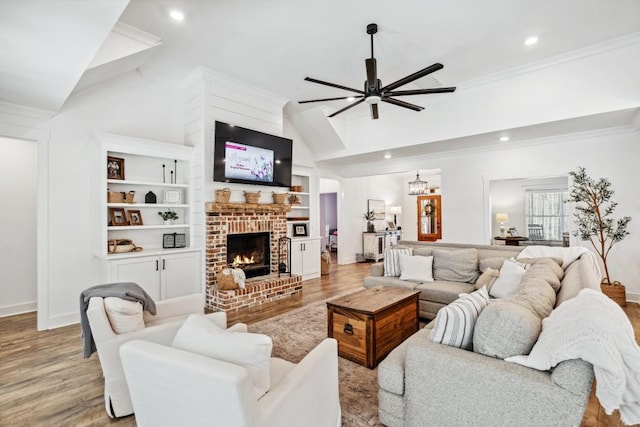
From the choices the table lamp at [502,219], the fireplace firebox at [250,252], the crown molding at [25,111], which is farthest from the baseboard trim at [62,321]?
the table lamp at [502,219]

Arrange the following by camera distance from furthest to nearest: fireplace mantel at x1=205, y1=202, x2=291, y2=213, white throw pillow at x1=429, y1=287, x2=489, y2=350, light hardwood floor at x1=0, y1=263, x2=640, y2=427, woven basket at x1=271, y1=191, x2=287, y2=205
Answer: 1. woven basket at x1=271, y1=191, x2=287, y2=205
2. fireplace mantel at x1=205, y1=202, x2=291, y2=213
3. light hardwood floor at x1=0, y1=263, x2=640, y2=427
4. white throw pillow at x1=429, y1=287, x2=489, y2=350

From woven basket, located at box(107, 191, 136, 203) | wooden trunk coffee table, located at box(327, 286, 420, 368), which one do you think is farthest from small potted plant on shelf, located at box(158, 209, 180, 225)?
wooden trunk coffee table, located at box(327, 286, 420, 368)

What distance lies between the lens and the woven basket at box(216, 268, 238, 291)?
443cm

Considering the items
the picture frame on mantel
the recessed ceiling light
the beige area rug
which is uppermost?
the recessed ceiling light

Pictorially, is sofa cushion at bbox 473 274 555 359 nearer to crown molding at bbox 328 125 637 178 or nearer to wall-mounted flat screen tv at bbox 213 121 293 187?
wall-mounted flat screen tv at bbox 213 121 293 187

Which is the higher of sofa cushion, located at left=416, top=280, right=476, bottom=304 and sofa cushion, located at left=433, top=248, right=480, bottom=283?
sofa cushion, located at left=433, top=248, right=480, bottom=283

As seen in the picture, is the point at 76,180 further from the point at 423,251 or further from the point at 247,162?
the point at 423,251

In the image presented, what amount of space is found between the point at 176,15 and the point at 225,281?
3.19 meters

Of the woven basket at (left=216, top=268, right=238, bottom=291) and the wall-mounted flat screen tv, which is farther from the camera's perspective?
the wall-mounted flat screen tv

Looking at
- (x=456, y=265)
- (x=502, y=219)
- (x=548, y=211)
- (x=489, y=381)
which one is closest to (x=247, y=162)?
(x=456, y=265)

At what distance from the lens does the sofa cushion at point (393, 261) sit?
448 centimetres

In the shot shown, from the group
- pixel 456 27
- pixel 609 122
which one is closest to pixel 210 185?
pixel 456 27

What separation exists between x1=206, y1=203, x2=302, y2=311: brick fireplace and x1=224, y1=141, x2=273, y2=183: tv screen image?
0.47 meters

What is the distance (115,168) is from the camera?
4160 mm
